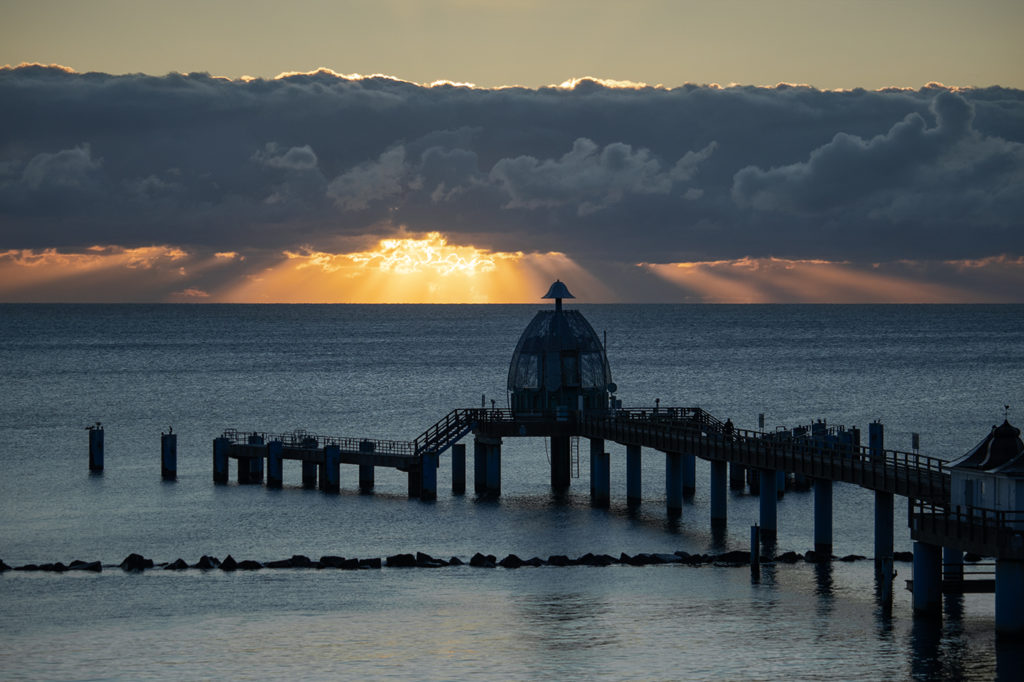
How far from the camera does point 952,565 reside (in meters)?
45.4

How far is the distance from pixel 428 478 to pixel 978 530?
34261 mm

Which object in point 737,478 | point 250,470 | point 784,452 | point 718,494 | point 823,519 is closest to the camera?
point 823,519

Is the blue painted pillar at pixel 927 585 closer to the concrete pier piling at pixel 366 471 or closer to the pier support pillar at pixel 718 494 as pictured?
the pier support pillar at pixel 718 494

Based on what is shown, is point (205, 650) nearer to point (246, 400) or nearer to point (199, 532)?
point (199, 532)

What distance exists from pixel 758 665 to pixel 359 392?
112632 mm

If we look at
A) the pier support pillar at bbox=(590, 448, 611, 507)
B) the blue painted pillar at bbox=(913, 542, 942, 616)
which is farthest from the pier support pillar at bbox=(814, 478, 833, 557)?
the pier support pillar at bbox=(590, 448, 611, 507)

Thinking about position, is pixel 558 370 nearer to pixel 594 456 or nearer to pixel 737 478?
pixel 594 456

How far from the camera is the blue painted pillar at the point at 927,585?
143 ft

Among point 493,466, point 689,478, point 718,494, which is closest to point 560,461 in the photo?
point 493,466

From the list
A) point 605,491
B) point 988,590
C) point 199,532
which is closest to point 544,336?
point 605,491

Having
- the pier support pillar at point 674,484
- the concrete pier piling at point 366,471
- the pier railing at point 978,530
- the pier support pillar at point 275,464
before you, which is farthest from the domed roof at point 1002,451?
the pier support pillar at point 275,464

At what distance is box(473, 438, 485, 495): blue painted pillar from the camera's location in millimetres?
73875

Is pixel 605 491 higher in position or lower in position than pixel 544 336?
lower

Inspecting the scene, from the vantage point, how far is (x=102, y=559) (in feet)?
183
